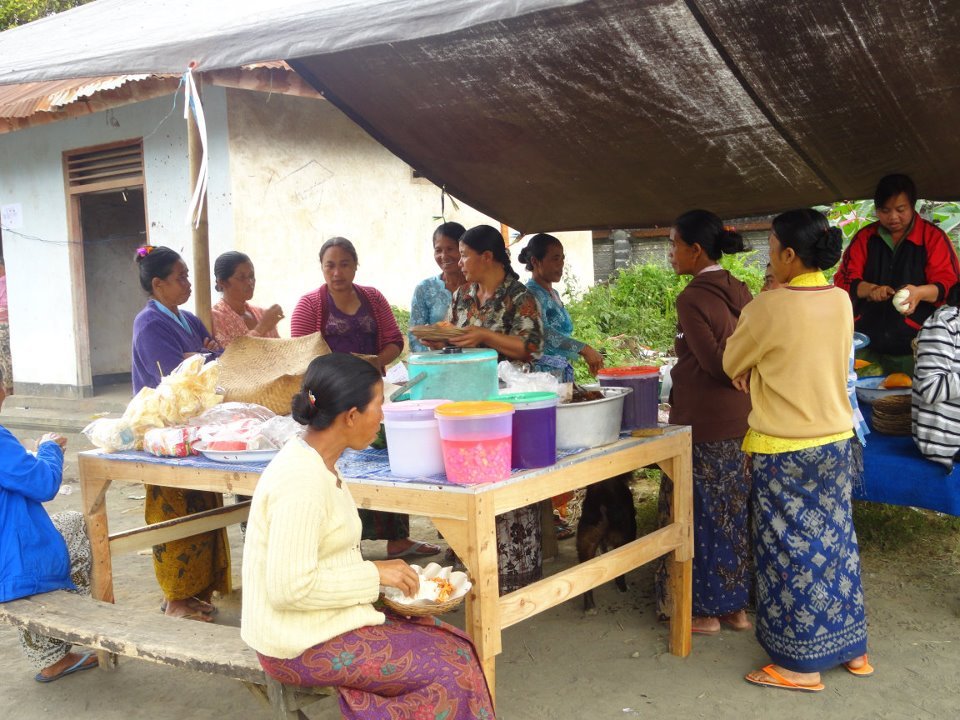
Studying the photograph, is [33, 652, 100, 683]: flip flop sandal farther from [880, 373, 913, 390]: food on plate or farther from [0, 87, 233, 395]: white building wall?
[0, 87, 233, 395]: white building wall

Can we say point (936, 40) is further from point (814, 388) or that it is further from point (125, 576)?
point (125, 576)

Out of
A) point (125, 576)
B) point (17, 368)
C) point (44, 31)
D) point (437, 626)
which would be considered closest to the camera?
point (437, 626)

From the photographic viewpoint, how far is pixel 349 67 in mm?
3855

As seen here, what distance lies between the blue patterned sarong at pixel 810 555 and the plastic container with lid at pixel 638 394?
16.8 inches

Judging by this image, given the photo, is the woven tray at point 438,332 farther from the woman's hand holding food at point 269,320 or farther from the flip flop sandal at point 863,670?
the flip flop sandal at point 863,670

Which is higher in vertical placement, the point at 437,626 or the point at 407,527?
the point at 437,626

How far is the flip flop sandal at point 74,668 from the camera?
3463mm

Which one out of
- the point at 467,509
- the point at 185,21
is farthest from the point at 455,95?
the point at 467,509

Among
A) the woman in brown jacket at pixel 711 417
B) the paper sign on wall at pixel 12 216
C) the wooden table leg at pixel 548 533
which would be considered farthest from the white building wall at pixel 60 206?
the woman in brown jacket at pixel 711 417

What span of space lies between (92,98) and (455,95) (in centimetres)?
552

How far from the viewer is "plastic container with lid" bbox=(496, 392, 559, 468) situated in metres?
2.66

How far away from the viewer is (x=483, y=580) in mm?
2484

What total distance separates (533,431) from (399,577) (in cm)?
62

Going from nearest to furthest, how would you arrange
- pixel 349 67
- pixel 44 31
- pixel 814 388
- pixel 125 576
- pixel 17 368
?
1. pixel 814 388
2. pixel 349 67
3. pixel 44 31
4. pixel 125 576
5. pixel 17 368
